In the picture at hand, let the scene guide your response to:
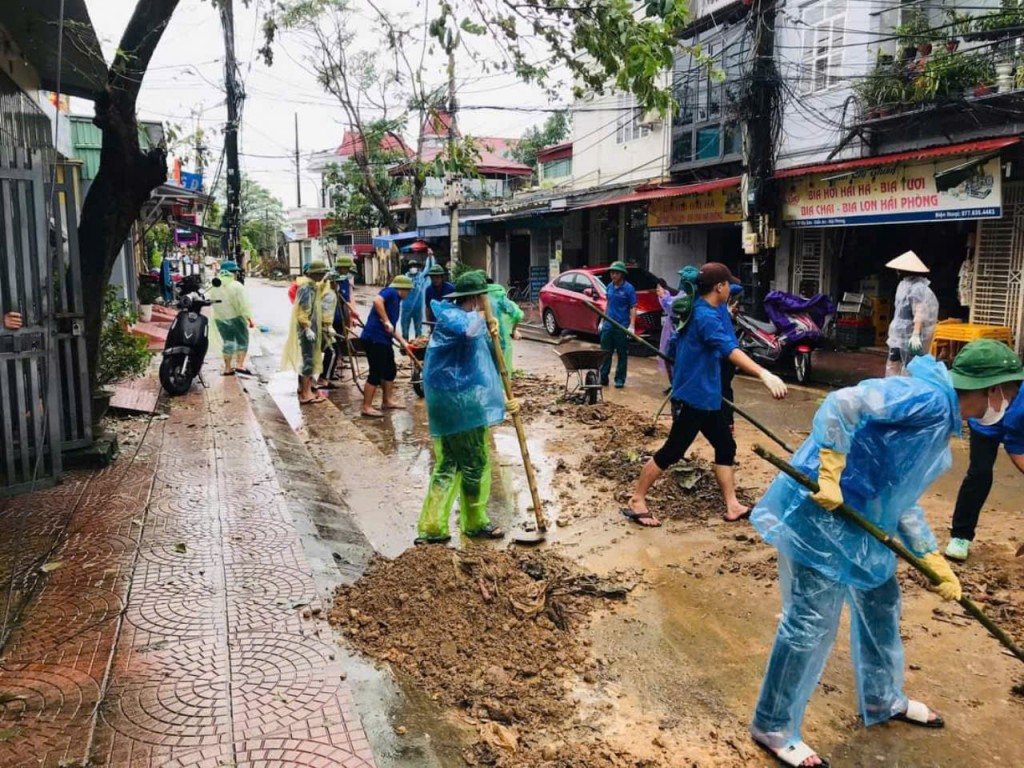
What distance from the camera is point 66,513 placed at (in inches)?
197

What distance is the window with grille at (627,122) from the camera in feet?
63.8

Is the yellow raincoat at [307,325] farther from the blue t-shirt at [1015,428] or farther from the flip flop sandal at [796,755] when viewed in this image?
the flip flop sandal at [796,755]

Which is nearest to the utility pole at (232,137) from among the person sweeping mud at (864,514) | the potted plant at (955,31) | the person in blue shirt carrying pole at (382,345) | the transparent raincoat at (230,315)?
the transparent raincoat at (230,315)

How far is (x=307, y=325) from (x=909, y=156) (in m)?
8.20

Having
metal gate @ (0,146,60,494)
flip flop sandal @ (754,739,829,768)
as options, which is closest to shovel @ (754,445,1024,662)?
flip flop sandal @ (754,739,829,768)

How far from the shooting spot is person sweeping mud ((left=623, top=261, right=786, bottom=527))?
4.99 m

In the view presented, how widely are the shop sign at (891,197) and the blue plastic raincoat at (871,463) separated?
8657 millimetres

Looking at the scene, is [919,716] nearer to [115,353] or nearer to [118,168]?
[118,168]

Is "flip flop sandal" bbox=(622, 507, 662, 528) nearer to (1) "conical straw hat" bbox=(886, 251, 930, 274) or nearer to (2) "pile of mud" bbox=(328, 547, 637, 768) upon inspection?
(2) "pile of mud" bbox=(328, 547, 637, 768)

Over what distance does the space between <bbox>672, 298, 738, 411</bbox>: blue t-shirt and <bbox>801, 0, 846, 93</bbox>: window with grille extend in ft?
31.0

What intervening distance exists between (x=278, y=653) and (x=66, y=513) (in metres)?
2.50

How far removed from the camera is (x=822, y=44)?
Result: 13.1 metres

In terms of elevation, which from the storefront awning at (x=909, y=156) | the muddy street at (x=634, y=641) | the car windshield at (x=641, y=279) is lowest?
the muddy street at (x=634, y=641)

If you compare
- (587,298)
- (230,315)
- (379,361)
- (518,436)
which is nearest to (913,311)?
(518,436)
